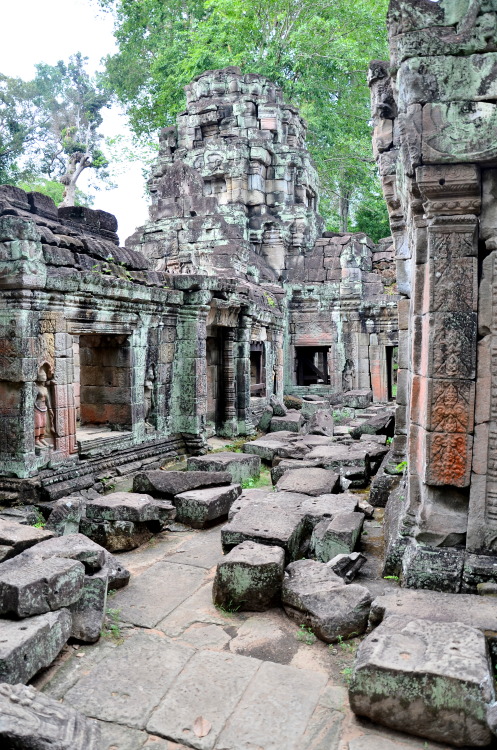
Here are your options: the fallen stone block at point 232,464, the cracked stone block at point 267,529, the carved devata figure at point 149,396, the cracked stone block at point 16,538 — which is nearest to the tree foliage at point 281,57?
the carved devata figure at point 149,396

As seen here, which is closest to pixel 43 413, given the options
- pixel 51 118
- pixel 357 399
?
pixel 357 399

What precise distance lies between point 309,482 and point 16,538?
11.4ft

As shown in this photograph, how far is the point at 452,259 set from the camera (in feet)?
12.6

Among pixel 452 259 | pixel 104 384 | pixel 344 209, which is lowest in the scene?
pixel 104 384

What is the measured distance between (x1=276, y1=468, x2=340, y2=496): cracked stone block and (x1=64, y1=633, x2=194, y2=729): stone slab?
9.87ft

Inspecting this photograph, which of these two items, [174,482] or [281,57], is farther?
[281,57]

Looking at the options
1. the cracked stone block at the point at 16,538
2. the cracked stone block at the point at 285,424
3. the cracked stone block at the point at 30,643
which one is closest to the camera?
the cracked stone block at the point at 30,643

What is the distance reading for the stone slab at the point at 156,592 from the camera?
4117 millimetres

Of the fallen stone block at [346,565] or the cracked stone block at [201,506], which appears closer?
the fallen stone block at [346,565]

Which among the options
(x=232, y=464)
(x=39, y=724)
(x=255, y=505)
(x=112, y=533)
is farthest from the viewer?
(x=232, y=464)

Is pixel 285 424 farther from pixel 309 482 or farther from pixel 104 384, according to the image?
pixel 309 482

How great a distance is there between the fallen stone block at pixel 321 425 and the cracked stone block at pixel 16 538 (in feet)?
22.8

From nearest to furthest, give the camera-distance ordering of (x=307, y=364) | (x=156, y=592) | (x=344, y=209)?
(x=156, y=592) → (x=307, y=364) → (x=344, y=209)

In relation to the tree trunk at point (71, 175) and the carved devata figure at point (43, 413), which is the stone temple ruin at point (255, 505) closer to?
the carved devata figure at point (43, 413)
